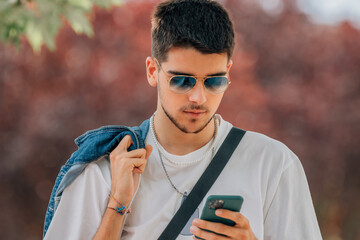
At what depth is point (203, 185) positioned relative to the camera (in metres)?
2.78

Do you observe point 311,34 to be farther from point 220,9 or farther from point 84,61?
point 220,9

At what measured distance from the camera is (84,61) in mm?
9430

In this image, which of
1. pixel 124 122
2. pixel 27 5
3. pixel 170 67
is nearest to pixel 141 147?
pixel 170 67

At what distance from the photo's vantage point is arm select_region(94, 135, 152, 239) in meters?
2.66

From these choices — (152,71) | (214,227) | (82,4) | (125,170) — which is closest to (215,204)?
(214,227)

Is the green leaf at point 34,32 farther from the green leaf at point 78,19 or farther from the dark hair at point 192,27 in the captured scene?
the dark hair at point 192,27

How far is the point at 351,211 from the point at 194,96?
29.8 ft

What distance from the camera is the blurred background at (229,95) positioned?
→ 9.21m

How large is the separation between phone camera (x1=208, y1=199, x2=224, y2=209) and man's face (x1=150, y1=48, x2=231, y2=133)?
1.75ft

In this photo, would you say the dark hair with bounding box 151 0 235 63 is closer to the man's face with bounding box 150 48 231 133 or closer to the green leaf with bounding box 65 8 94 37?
the man's face with bounding box 150 48 231 133

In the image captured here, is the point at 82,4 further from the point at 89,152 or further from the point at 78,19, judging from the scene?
the point at 89,152

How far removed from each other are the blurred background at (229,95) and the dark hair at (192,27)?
609 cm

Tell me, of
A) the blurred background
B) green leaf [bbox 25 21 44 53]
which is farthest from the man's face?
the blurred background

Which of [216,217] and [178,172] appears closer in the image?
[216,217]
